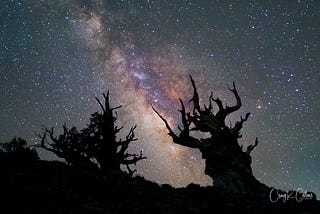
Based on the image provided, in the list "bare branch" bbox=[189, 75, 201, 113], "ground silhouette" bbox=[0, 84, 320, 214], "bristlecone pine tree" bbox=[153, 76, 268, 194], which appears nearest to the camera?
"ground silhouette" bbox=[0, 84, 320, 214]

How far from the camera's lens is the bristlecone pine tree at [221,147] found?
16812 mm

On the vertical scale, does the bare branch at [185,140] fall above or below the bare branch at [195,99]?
below

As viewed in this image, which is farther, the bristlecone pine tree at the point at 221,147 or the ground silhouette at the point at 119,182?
the bristlecone pine tree at the point at 221,147

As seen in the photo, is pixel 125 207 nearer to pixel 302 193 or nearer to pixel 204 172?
pixel 302 193

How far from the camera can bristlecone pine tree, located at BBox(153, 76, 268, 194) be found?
A: 16.8 metres

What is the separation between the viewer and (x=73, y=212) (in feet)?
21.4

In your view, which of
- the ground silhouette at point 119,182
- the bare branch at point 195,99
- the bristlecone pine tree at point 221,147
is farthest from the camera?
the bare branch at point 195,99

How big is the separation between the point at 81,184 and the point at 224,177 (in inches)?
389

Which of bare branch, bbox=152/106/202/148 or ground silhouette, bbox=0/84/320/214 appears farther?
bare branch, bbox=152/106/202/148

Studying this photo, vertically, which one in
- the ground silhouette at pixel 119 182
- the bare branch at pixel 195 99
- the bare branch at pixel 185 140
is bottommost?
the ground silhouette at pixel 119 182

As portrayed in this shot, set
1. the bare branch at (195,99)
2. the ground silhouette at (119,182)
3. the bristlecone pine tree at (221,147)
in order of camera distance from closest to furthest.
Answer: the ground silhouette at (119,182) → the bristlecone pine tree at (221,147) → the bare branch at (195,99)

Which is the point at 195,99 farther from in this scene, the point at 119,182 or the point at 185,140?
the point at 119,182

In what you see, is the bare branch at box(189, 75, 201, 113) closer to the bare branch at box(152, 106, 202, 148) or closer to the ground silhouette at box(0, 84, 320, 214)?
the ground silhouette at box(0, 84, 320, 214)

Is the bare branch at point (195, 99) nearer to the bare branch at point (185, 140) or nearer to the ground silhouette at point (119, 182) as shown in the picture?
the ground silhouette at point (119, 182)
